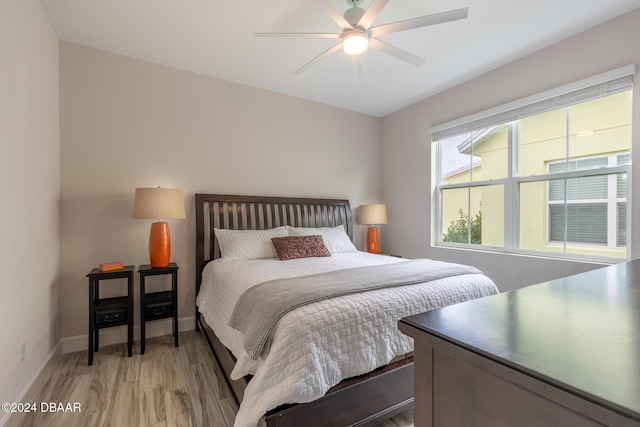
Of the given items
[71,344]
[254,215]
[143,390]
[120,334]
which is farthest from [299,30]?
[71,344]

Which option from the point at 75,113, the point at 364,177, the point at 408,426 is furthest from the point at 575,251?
the point at 75,113

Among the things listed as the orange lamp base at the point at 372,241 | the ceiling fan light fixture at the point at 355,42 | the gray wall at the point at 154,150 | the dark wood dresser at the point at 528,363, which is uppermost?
the ceiling fan light fixture at the point at 355,42

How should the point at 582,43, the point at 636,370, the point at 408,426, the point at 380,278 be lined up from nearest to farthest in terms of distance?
the point at 636,370 < the point at 408,426 < the point at 380,278 < the point at 582,43

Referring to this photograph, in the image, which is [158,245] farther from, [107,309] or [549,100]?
[549,100]

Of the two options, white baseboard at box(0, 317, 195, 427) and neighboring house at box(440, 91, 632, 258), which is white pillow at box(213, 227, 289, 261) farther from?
neighboring house at box(440, 91, 632, 258)

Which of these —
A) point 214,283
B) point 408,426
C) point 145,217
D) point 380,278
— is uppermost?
point 145,217

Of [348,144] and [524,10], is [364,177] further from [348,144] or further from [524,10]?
[524,10]

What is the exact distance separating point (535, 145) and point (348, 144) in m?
2.20

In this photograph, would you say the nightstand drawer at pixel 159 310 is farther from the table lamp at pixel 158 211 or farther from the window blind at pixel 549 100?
the window blind at pixel 549 100

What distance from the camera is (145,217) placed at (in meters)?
2.46

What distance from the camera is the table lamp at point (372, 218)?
391cm

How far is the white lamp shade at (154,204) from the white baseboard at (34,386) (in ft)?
4.02

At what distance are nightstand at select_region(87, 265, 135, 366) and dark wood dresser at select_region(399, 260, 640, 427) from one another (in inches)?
102

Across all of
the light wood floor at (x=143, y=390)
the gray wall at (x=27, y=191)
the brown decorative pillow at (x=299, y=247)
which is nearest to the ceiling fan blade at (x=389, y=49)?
the brown decorative pillow at (x=299, y=247)
